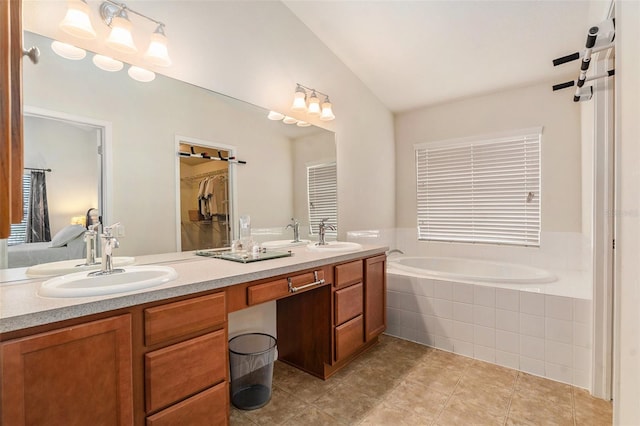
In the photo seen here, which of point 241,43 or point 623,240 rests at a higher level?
point 241,43

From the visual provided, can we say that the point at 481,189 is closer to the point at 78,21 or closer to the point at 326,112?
the point at 326,112

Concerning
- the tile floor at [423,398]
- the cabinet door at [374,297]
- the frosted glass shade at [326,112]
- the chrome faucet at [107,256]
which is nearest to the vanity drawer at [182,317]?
the chrome faucet at [107,256]

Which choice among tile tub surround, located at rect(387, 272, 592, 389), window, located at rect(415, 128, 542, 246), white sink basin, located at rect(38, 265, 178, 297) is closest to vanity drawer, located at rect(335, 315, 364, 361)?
tile tub surround, located at rect(387, 272, 592, 389)

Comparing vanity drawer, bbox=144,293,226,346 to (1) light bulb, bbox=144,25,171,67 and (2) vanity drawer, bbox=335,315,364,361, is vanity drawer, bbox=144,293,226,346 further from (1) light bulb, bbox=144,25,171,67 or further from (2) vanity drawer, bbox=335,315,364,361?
(1) light bulb, bbox=144,25,171,67

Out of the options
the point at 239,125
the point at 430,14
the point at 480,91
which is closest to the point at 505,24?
the point at 430,14

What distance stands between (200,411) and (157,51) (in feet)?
5.86

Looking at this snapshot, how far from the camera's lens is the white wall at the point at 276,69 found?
5.73 feet

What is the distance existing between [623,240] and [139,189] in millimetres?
1949

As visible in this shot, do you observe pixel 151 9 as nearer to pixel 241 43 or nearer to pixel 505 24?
pixel 241 43

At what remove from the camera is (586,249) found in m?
2.63

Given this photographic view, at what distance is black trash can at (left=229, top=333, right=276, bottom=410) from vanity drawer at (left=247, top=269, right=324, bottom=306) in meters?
0.47

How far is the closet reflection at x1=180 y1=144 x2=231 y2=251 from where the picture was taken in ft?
5.96

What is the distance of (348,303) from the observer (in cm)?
207

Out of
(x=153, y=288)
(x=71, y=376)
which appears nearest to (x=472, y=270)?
(x=153, y=288)
